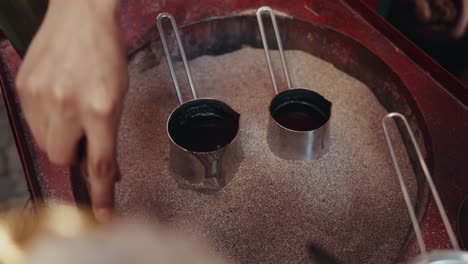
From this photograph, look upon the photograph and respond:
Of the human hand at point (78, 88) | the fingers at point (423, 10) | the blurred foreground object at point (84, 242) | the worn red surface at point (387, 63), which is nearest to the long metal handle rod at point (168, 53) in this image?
the worn red surface at point (387, 63)

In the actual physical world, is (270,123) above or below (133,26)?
below

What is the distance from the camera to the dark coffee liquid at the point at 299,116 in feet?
3.93

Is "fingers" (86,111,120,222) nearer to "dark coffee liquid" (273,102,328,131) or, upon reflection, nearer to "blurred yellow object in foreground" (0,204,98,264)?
"blurred yellow object in foreground" (0,204,98,264)

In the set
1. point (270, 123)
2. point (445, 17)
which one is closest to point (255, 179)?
point (270, 123)

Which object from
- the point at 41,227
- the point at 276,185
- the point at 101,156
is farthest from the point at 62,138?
the point at 276,185

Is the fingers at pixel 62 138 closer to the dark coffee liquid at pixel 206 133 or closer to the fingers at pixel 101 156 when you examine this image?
the fingers at pixel 101 156

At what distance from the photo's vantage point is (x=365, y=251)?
1054 mm

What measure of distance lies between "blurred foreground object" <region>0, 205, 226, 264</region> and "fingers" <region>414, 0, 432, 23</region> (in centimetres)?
130

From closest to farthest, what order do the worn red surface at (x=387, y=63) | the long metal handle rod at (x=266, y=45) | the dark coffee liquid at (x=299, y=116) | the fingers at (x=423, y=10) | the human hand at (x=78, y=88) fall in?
1. the human hand at (x=78, y=88)
2. the worn red surface at (x=387, y=63)
3. the dark coffee liquid at (x=299, y=116)
4. the long metal handle rod at (x=266, y=45)
5. the fingers at (x=423, y=10)

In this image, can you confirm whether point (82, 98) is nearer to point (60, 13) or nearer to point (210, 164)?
point (60, 13)

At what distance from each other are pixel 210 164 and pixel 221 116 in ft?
0.53

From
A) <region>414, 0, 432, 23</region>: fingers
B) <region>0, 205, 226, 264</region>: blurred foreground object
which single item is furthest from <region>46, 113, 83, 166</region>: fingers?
<region>414, 0, 432, 23</region>: fingers

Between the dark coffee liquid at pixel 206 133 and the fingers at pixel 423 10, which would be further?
the fingers at pixel 423 10

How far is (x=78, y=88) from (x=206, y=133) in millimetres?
540
